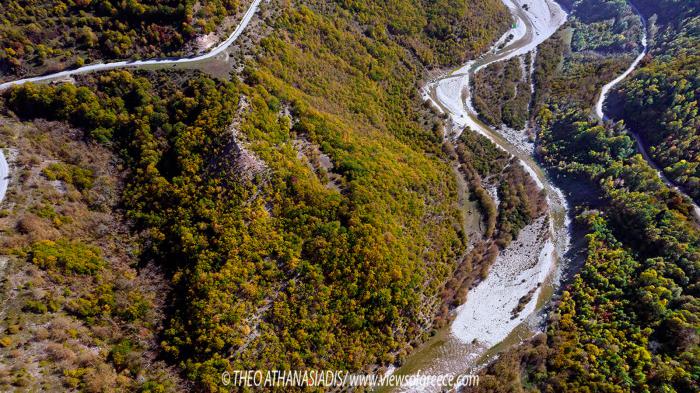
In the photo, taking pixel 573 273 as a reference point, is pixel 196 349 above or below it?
below

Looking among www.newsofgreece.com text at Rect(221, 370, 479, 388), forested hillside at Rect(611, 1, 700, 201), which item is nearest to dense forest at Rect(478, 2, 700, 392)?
www.newsofgreece.com text at Rect(221, 370, 479, 388)

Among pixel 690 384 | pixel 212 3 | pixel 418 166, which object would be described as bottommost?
pixel 690 384

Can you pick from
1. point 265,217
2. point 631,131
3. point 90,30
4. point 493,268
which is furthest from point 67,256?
point 631,131

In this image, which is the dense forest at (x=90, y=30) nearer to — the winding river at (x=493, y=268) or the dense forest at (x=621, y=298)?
the winding river at (x=493, y=268)

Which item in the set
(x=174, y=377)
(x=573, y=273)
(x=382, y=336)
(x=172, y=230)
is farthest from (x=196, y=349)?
(x=573, y=273)

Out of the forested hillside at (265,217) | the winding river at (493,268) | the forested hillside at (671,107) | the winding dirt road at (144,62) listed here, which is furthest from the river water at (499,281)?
the winding dirt road at (144,62)

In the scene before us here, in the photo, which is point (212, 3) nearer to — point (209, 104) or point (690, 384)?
point (209, 104)
